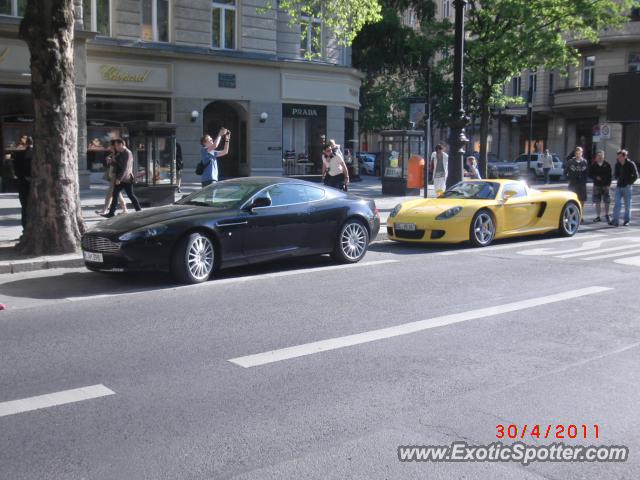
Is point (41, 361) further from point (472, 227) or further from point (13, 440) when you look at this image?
point (472, 227)

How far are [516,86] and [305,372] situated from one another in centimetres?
5430

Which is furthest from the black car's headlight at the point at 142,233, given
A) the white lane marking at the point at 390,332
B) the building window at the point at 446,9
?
the building window at the point at 446,9

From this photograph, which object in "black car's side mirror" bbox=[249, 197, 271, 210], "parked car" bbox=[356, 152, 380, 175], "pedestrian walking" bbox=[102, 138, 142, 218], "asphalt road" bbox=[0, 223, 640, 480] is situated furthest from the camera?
"parked car" bbox=[356, 152, 380, 175]

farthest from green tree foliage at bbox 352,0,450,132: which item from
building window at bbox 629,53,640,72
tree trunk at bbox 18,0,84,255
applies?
tree trunk at bbox 18,0,84,255

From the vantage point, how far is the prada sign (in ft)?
99.4

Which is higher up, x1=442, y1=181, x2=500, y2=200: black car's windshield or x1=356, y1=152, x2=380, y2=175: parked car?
x1=356, y1=152, x2=380, y2=175: parked car

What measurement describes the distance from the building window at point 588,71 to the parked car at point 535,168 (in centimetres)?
820

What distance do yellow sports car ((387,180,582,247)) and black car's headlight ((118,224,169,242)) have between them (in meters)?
5.29

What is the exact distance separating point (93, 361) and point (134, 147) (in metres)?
13.3

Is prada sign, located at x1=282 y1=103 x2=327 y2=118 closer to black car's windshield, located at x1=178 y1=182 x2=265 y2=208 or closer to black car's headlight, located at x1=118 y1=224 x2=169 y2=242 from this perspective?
black car's windshield, located at x1=178 y1=182 x2=265 y2=208

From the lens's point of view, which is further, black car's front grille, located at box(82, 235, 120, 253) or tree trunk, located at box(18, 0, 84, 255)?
tree trunk, located at box(18, 0, 84, 255)

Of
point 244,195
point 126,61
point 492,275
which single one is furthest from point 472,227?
point 126,61

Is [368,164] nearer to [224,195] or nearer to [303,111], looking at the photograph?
[303,111]

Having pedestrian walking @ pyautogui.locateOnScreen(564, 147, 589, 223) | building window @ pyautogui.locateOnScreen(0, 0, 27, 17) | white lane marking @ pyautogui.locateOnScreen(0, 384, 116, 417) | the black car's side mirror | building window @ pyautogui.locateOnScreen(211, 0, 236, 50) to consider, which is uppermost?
building window @ pyautogui.locateOnScreen(211, 0, 236, 50)
